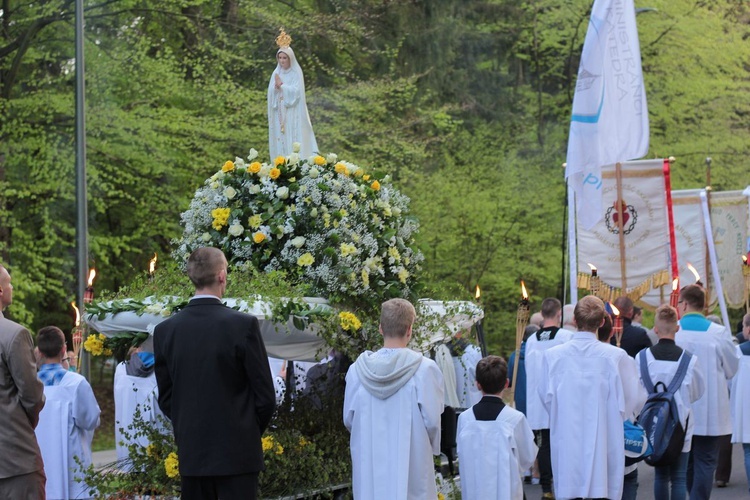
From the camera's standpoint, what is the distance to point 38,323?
24.0 metres

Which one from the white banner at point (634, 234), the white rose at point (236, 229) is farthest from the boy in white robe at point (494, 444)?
the white banner at point (634, 234)

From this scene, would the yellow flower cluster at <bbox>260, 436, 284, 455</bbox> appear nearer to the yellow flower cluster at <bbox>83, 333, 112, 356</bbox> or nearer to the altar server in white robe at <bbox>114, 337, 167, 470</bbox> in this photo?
the altar server in white robe at <bbox>114, 337, 167, 470</bbox>

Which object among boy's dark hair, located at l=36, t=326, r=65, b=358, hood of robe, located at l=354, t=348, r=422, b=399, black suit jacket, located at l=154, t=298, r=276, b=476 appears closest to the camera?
black suit jacket, located at l=154, t=298, r=276, b=476

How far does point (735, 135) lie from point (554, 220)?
204 inches

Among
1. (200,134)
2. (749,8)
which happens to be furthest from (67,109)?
(749,8)

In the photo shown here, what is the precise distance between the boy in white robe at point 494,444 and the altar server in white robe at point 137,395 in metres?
2.11

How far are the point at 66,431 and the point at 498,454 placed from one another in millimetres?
3494

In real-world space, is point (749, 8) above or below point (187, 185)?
above

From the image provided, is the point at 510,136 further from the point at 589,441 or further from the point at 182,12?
the point at 589,441

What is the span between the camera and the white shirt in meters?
11.3

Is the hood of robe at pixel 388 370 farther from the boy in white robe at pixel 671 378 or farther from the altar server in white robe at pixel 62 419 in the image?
the boy in white robe at pixel 671 378

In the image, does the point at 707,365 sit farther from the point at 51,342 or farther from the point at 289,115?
the point at 51,342

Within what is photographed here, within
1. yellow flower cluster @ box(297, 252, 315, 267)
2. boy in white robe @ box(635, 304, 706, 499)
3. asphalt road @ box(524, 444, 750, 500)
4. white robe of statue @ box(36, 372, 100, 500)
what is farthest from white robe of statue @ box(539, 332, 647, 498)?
white robe of statue @ box(36, 372, 100, 500)

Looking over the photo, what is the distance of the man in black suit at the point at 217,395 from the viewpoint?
20.2 ft
